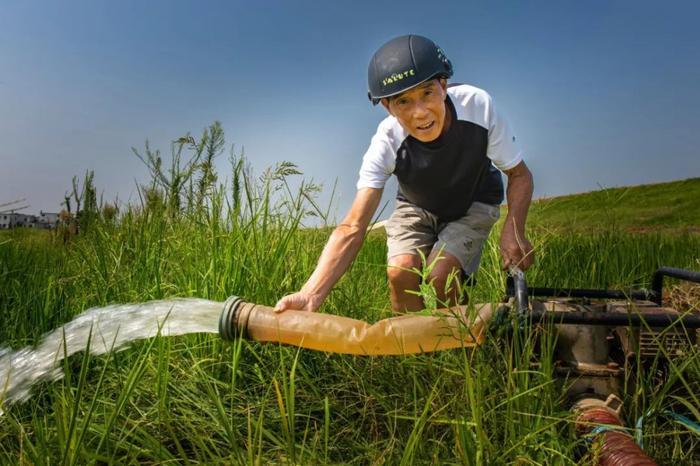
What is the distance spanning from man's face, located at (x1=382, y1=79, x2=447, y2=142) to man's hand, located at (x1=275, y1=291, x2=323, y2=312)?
1.01 metres

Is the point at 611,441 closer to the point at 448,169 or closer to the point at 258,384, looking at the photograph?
the point at 258,384

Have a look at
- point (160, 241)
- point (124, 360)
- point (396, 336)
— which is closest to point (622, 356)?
point (396, 336)

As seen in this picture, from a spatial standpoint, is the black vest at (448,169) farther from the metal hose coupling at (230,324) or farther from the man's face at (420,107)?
the metal hose coupling at (230,324)

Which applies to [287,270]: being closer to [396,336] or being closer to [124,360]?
[124,360]

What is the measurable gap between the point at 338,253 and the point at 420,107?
82 cm

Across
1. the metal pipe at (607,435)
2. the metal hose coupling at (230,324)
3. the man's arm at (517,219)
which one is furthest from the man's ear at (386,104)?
the metal pipe at (607,435)

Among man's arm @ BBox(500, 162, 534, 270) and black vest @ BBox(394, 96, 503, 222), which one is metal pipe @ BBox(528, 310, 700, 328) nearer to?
man's arm @ BBox(500, 162, 534, 270)

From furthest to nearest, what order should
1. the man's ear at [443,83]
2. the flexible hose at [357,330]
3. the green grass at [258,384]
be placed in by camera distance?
the man's ear at [443,83], the flexible hose at [357,330], the green grass at [258,384]

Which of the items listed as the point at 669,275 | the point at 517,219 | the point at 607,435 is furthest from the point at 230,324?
the point at 669,275

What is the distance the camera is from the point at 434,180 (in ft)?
11.0

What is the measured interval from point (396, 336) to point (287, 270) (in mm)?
1364

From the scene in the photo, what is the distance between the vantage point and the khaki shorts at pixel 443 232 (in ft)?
11.5

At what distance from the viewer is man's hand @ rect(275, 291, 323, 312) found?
2.36m

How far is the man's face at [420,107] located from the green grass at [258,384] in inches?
29.1
